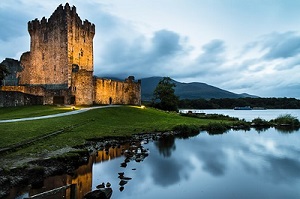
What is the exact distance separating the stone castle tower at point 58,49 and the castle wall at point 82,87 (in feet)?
14.8

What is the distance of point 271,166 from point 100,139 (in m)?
12.6

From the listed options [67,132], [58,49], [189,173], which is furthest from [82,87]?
[189,173]

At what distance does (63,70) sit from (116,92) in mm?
11064

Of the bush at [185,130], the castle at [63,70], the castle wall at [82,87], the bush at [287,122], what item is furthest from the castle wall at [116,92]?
the bush at [287,122]

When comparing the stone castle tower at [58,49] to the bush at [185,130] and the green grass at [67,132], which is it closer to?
the green grass at [67,132]

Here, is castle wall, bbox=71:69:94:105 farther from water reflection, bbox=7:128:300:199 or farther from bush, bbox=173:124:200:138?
water reflection, bbox=7:128:300:199

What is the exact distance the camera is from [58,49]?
52875 millimetres

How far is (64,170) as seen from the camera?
14.0 meters

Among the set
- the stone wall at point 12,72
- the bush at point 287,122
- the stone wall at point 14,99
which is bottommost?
the bush at point 287,122

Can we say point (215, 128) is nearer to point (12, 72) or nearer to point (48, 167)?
point (48, 167)

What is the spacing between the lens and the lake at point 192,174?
12852 millimetres

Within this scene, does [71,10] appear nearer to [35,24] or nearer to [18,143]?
[35,24]

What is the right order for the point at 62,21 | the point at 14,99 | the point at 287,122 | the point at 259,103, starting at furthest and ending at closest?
the point at 259,103
the point at 62,21
the point at 287,122
the point at 14,99

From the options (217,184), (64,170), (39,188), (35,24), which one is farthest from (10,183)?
(35,24)
